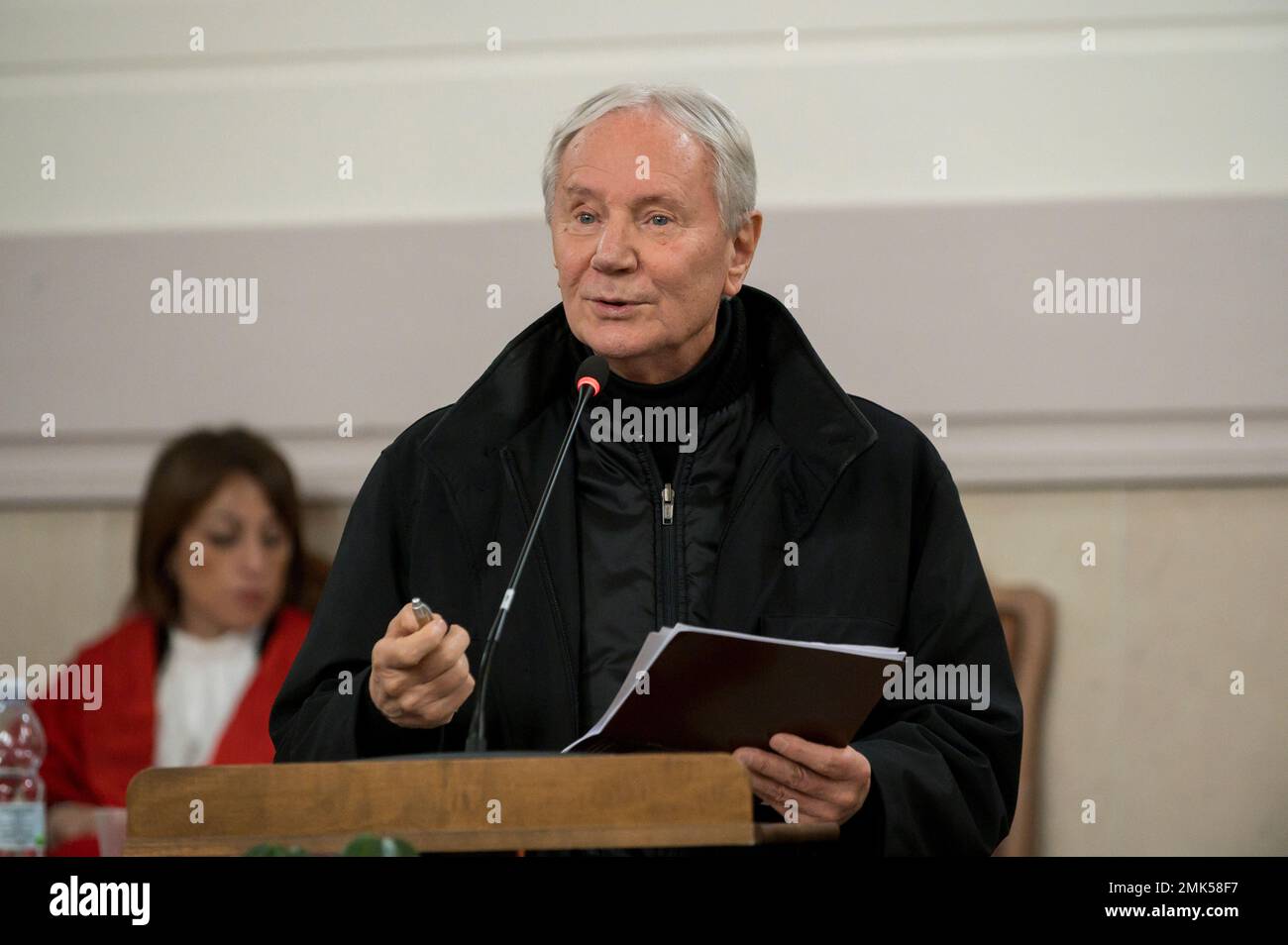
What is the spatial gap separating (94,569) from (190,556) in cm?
34

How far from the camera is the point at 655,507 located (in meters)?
Result: 2.39

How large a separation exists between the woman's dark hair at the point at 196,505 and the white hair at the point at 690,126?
1596mm

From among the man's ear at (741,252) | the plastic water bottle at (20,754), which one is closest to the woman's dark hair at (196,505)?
the plastic water bottle at (20,754)

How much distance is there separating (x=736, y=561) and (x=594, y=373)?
0.35 meters

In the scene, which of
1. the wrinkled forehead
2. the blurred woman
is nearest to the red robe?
the blurred woman

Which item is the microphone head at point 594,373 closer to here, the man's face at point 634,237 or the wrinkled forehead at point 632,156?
the man's face at point 634,237

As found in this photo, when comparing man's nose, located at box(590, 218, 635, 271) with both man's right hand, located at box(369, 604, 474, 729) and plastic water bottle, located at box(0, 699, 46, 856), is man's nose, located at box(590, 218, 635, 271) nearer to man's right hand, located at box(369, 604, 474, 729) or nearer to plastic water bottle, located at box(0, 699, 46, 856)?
man's right hand, located at box(369, 604, 474, 729)

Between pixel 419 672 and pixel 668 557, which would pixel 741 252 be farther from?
pixel 419 672

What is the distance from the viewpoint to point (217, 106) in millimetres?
4168

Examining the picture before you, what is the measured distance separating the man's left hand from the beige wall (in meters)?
1.96

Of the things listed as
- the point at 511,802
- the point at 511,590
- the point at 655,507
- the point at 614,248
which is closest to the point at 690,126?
the point at 614,248
